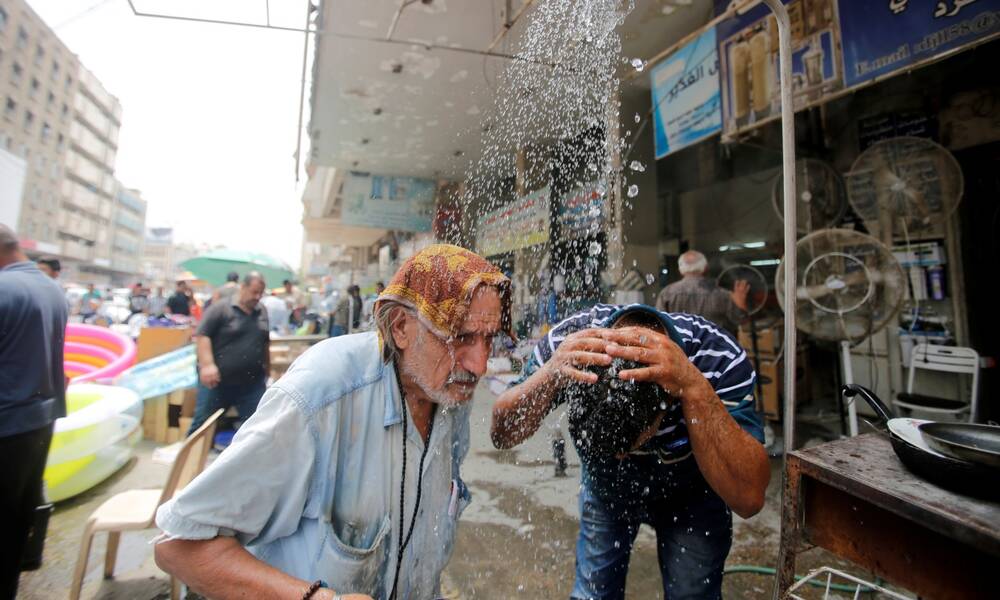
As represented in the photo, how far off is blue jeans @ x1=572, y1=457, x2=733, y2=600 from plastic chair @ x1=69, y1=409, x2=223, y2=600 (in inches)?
100

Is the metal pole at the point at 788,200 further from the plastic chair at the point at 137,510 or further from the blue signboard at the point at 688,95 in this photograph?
the blue signboard at the point at 688,95

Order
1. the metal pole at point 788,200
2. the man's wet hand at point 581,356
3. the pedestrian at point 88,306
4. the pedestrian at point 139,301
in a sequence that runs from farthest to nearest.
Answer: the pedestrian at point 88,306
the pedestrian at point 139,301
the metal pole at point 788,200
the man's wet hand at point 581,356

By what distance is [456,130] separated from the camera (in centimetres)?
884

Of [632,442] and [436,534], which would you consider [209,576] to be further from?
[632,442]

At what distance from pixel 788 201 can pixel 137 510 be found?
4195mm

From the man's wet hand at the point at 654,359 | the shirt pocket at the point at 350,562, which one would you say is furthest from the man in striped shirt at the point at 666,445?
the shirt pocket at the point at 350,562

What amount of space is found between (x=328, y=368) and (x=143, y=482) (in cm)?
509

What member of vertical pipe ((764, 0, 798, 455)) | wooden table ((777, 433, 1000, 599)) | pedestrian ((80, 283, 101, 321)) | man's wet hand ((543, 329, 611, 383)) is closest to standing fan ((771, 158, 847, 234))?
vertical pipe ((764, 0, 798, 455))

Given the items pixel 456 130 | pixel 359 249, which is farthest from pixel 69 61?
pixel 456 130

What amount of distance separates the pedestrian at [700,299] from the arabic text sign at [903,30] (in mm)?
2229

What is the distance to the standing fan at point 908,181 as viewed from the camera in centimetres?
417

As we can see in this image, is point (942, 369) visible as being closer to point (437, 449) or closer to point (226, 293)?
point (437, 449)

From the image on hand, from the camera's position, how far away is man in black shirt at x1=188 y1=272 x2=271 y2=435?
4469 millimetres

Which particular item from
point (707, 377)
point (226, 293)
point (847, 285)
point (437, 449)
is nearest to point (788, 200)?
point (707, 377)
